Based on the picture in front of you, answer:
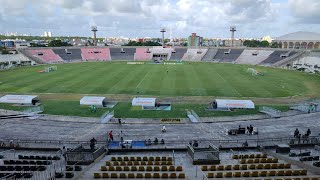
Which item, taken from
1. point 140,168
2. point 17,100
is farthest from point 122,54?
point 140,168

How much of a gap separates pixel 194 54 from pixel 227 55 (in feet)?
48.0

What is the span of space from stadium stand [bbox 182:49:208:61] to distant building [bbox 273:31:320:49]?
73.6 meters

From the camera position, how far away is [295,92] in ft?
171

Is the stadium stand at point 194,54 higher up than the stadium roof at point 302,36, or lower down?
lower down

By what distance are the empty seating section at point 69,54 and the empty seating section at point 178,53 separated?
133 feet

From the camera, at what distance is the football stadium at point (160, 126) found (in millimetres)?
18469

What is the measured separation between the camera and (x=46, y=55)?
113125 mm

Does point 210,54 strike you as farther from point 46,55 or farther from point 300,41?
point 300,41

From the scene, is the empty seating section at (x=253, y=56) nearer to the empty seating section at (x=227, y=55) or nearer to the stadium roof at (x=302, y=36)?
the empty seating section at (x=227, y=55)

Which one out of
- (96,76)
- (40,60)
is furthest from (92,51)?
(96,76)

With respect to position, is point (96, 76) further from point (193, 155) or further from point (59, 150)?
point (193, 155)

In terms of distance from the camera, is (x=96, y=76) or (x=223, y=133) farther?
(x=96, y=76)

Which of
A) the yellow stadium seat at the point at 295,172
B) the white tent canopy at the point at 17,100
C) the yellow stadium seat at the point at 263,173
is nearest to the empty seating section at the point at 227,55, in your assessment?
the white tent canopy at the point at 17,100

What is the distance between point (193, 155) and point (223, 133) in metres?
10.9
